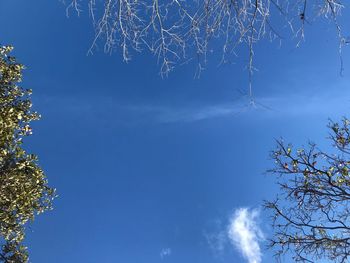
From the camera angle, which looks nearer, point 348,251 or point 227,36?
point 227,36

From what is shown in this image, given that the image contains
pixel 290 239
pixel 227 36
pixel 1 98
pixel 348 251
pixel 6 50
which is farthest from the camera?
pixel 6 50

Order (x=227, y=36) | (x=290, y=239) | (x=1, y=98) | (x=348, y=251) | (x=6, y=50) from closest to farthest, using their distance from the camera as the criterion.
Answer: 1. (x=227, y=36)
2. (x=348, y=251)
3. (x=290, y=239)
4. (x=1, y=98)
5. (x=6, y=50)

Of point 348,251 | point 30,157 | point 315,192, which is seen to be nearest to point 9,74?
point 30,157

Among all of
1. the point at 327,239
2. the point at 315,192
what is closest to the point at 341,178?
the point at 315,192

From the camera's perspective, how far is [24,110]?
1756cm

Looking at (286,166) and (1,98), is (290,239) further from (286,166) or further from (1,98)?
(1,98)

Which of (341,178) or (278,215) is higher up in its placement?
(341,178)

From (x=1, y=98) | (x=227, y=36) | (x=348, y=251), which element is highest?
(x=1, y=98)

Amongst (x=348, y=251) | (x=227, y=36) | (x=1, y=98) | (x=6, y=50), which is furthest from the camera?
(x=6, y=50)

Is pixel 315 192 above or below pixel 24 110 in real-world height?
below

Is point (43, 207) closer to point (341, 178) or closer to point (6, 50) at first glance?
point (6, 50)

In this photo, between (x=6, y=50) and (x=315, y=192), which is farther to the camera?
(x=6, y=50)

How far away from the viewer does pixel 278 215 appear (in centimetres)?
→ 1336

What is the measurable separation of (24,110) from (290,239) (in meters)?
12.2
